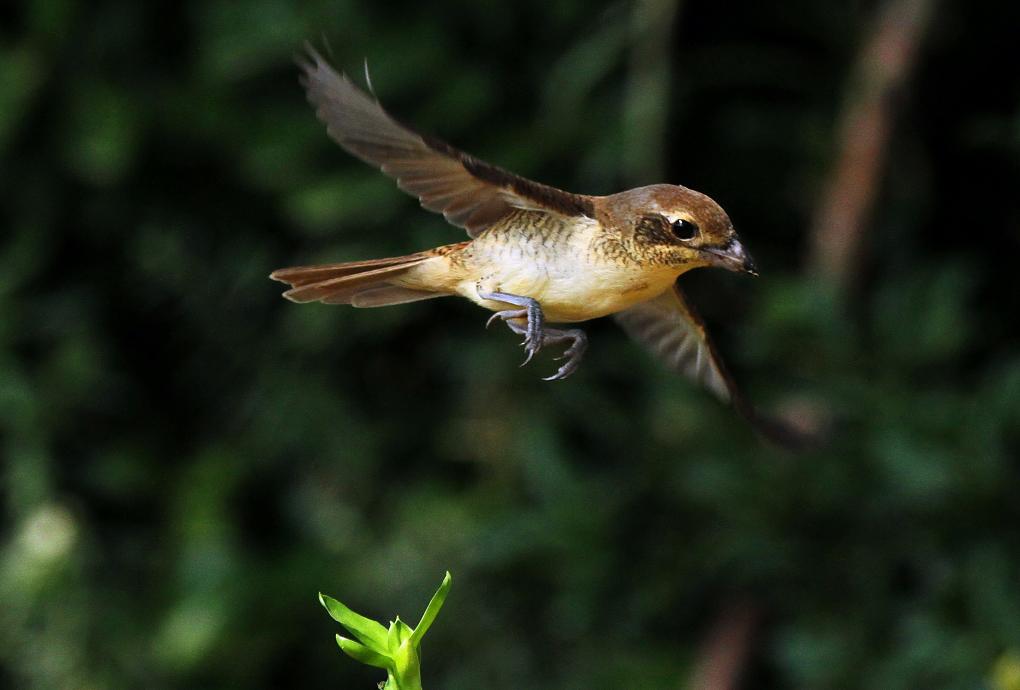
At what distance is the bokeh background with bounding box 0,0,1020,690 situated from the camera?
254 cm

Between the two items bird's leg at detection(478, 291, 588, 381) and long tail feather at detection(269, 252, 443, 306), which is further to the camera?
long tail feather at detection(269, 252, 443, 306)

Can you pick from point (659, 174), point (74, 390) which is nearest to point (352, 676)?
point (74, 390)

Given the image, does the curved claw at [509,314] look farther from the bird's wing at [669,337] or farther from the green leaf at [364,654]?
the bird's wing at [669,337]

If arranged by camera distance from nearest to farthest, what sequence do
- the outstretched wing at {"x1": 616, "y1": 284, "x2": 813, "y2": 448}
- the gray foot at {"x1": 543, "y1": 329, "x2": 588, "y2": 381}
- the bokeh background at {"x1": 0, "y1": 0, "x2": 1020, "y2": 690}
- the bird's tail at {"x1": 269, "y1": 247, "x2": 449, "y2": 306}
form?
1. the gray foot at {"x1": 543, "y1": 329, "x2": 588, "y2": 381}
2. the bird's tail at {"x1": 269, "y1": 247, "x2": 449, "y2": 306}
3. the outstretched wing at {"x1": 616, "y1": 284, "x2": 813, "y2": 448}
4. the bokeh background at {"x1": 0, "y1": 0, "x2": 1020, "y2": 690}

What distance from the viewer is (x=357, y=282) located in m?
1.25

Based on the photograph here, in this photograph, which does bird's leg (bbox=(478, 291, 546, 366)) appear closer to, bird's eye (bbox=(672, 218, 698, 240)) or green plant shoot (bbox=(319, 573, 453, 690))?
bird's eye (bbox=(672, 218, 698, 240))

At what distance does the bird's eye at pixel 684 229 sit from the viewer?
0.98 metres

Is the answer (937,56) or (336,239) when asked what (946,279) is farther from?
(336,239)

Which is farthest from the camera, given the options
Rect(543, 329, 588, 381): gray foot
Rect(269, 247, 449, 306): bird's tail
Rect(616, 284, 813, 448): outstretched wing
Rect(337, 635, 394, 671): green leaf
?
Rect(616, 284, 813, 448): outstretched wing

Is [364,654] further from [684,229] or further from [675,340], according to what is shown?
[675,340]

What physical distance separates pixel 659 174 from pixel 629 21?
33cm

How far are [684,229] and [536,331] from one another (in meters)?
0.13

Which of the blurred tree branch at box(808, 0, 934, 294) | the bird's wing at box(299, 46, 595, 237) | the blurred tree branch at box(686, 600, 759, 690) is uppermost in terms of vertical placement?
the bird's wing at box(299, 46, 595, 237)

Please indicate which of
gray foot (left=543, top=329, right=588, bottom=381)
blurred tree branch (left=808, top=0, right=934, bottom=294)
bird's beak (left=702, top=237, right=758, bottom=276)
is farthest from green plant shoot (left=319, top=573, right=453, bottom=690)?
blurred tree branch (left=808, top=0, right=934, bottom=294)
